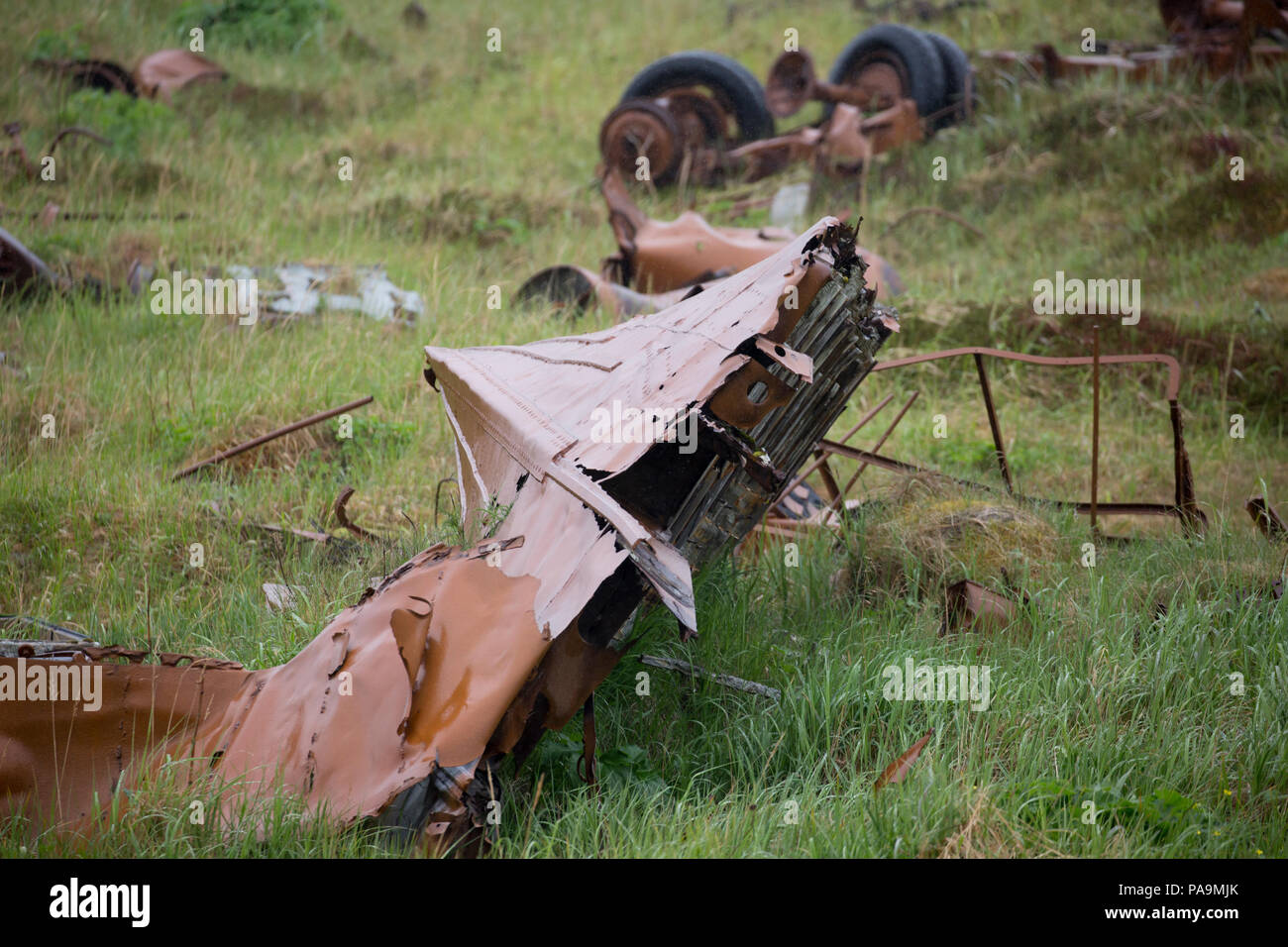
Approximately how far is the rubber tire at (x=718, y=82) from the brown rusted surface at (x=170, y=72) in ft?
15.4

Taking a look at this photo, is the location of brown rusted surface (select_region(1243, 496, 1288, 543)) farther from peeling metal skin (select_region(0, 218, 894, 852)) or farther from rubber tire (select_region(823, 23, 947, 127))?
rubber tire (select_region(823, 23, 947, 127))

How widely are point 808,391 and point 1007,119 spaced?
8.27 metres

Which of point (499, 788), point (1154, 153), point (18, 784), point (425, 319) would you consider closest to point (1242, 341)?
point (1154, 153)

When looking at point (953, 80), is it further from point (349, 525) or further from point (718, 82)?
point (349, 525)

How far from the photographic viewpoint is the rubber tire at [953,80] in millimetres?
10518

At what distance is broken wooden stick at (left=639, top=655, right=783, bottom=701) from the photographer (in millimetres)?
3318

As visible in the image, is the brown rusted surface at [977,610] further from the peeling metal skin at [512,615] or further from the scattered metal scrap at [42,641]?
the scattered metal scrap at [42,641]

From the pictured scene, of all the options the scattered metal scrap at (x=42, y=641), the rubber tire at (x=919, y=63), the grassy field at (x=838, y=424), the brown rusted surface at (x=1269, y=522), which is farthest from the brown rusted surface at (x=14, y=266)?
the rubber tire at (x=919, y=63)

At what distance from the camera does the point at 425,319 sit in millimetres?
7027

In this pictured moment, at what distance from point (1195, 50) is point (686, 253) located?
5.80 m

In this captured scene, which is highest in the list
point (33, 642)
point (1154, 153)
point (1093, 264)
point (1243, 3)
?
point (1243, 3)

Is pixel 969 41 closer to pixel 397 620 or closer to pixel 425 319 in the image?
pixel 425 319

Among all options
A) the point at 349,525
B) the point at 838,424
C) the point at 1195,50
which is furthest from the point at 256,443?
the point at 1195,50


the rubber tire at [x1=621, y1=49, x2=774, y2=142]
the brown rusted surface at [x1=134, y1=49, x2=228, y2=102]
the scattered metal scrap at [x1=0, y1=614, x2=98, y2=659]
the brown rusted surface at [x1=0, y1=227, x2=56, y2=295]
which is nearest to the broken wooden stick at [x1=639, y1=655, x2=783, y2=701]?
the scattered metal scrap at [x1=0, y1=614, x2=98, y2=659]
